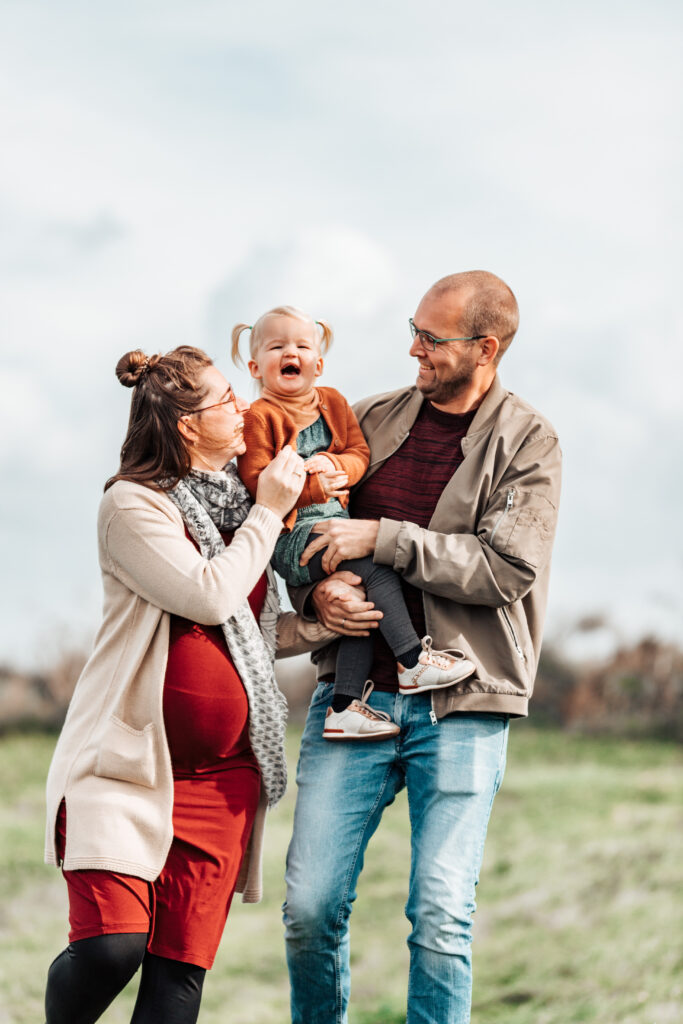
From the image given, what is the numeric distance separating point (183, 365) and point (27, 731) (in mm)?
9226

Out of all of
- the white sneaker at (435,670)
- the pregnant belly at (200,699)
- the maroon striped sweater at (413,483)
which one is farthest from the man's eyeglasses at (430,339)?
the pregnant belly at (200,699)

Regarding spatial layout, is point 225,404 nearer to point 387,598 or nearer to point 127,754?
point 387,598

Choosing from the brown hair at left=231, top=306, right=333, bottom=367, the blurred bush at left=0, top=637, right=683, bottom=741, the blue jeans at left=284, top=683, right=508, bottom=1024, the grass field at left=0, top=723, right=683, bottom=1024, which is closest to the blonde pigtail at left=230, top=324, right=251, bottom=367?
the brown hair at left=231, top=306, right=333, bottom=367

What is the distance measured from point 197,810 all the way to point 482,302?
1.58 meters

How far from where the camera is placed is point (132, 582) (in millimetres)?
2867

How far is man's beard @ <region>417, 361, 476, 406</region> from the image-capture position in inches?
133

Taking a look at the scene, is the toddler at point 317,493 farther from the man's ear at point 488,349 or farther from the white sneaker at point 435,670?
the man's ear at point 488,349

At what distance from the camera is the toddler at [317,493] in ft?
10.4

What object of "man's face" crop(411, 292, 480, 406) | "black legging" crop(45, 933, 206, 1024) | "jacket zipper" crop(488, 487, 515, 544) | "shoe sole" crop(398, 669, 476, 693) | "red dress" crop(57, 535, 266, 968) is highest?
"man's face" crop(411, 292, 480, 406)

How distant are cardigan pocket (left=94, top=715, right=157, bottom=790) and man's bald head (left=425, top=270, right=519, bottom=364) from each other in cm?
142

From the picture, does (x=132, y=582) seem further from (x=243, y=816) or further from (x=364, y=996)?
(x=364, y=996)

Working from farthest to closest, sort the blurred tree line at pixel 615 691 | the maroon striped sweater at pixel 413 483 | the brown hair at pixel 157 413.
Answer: the blurred tree line at pixel 615 691 → the maroon striped sweater at pixel 413 483 → the brown hair at pixel 157 413

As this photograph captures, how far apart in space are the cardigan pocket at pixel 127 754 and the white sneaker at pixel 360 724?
1.91 feet

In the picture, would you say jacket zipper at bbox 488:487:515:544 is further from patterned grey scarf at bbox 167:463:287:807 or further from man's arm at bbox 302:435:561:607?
patterned grey scarf at bbox 167:463:287:807
